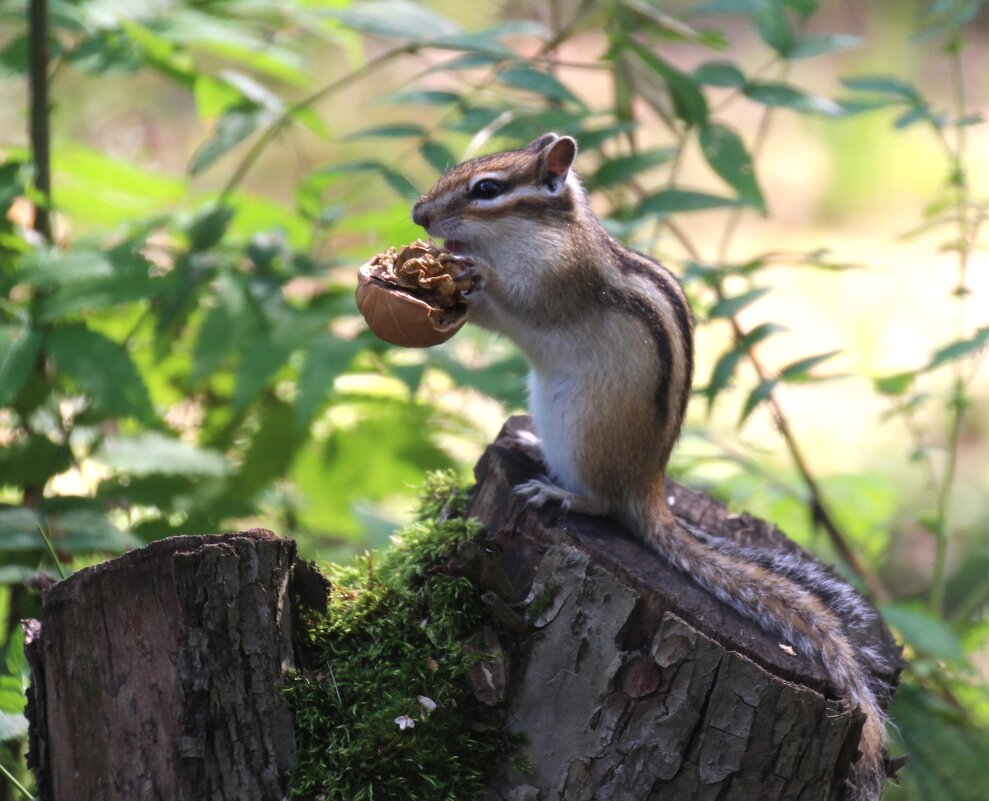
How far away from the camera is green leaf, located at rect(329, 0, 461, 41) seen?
3092 mm

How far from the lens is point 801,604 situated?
2.29 m

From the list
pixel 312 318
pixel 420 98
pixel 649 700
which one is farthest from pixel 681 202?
pixel 649 700

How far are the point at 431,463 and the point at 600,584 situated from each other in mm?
1598

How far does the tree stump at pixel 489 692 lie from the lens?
1910mm

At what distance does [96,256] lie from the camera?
2.69 m

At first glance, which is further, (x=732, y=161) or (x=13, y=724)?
(x=732, y=161)

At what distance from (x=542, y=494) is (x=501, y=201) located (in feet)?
2.61

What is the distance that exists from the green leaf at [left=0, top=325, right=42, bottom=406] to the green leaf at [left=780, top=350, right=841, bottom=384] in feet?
6.28

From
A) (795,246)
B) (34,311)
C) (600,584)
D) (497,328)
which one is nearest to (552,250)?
(497,328)

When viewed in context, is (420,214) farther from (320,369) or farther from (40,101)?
(40,101)

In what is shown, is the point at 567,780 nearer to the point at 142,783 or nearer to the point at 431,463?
the point at 142,783

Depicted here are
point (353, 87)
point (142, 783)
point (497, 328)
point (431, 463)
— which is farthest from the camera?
point (353, 87)

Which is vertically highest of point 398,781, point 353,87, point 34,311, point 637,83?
point 637,83

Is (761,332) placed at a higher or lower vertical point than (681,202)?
lower
